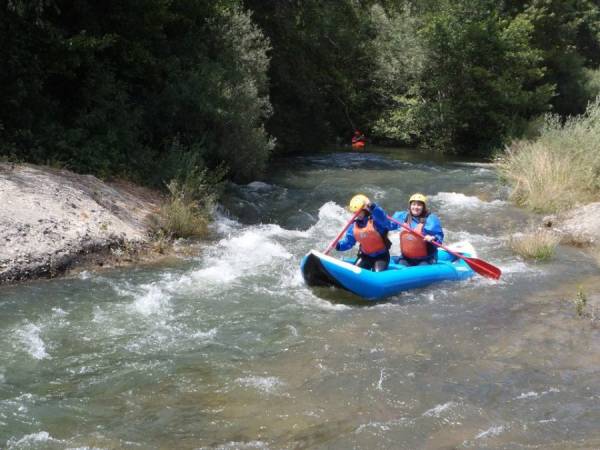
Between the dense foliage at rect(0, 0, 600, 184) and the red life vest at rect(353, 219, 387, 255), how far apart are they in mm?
3563

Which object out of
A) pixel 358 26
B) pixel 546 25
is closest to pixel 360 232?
pixel 358 26

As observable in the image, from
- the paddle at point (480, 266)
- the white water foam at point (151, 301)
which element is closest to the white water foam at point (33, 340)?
the white water foam at point (151, 301)

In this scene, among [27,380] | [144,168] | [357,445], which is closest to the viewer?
[357,445]

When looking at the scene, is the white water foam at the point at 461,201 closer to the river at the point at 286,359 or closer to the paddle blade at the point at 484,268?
the river at the point at 286,359

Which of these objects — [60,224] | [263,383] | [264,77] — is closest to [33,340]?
[263,383]

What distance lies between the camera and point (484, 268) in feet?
25.4

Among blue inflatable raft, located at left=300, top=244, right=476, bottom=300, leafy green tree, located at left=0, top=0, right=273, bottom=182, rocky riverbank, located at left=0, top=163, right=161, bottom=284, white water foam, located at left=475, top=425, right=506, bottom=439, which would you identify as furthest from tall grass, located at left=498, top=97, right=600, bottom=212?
white water foam, located at left=475, top=425, right=506, bottom=439

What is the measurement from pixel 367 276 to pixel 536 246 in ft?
8.98

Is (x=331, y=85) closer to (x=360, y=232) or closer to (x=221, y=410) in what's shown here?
(x=360, y=232)

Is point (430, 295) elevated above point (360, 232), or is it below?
below

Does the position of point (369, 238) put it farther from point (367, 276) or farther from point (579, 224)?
point (579, 224)

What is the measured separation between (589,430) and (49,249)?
5727mm

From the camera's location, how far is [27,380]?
497 cm

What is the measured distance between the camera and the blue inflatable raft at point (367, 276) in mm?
7066
